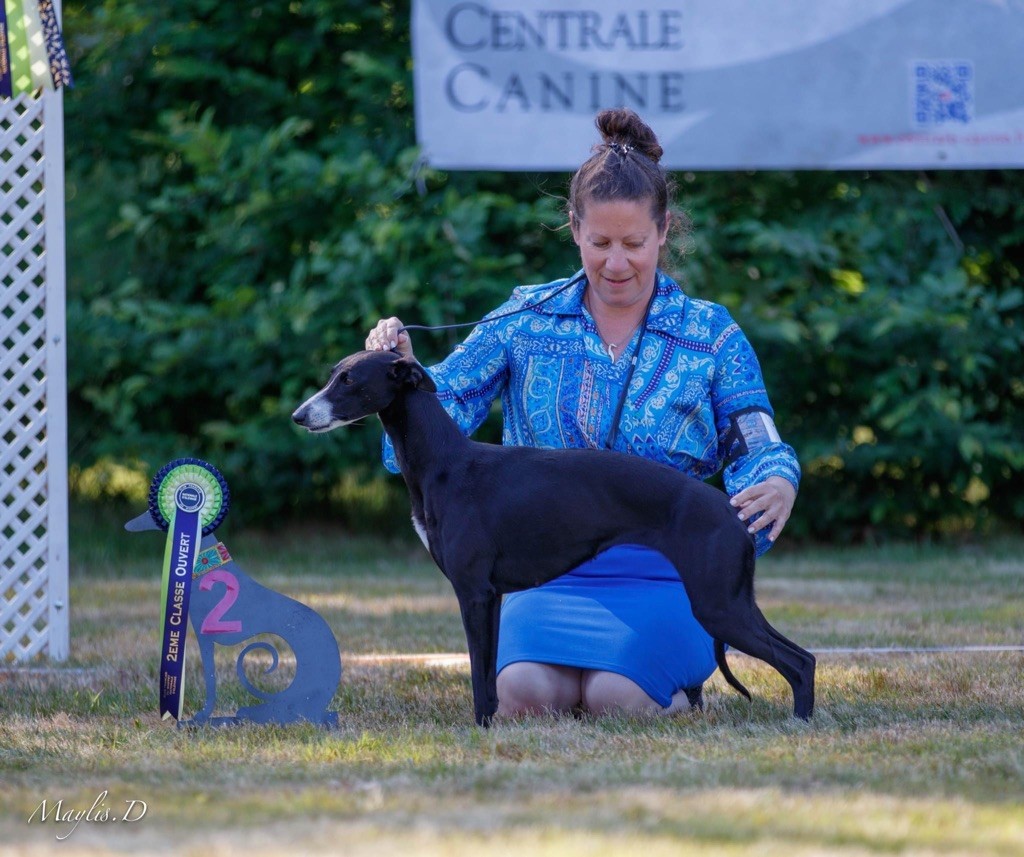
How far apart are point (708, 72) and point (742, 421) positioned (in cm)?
435

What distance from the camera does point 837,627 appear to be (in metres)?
5.74

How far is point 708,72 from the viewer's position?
786cm

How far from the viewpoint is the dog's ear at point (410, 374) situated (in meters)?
3.64

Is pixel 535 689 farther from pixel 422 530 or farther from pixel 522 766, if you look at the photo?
pixel 522 766

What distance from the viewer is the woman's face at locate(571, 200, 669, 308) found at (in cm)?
390

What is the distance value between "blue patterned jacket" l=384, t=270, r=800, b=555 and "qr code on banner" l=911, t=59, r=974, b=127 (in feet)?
14.0

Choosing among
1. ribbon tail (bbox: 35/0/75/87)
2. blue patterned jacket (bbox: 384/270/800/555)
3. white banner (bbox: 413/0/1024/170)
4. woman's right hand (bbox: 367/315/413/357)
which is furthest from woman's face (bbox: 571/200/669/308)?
white banner (bbox: 413/0/1024/170)

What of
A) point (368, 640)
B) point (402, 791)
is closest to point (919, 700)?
point (402, 791)

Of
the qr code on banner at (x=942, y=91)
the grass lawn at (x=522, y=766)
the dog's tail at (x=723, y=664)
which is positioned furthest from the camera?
the qr code on banner at (x=942, y=91)

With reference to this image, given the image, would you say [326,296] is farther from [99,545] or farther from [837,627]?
[837,627]

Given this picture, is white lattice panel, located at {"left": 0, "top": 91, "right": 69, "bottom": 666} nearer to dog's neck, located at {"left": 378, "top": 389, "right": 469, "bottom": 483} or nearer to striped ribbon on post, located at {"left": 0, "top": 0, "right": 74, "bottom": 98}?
striped ribbon on post, located at {"left": 0, "top": 0, "right": 74, "bottom": 98}

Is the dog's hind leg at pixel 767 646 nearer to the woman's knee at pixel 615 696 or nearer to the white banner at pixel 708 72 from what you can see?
the woman's knee at pixel 615 696

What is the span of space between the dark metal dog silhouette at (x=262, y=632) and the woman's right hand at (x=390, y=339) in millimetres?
683

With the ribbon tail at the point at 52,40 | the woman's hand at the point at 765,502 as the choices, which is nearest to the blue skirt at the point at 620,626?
the woman's hand at the point at 765,502
